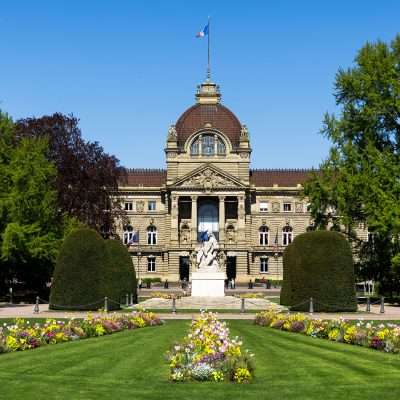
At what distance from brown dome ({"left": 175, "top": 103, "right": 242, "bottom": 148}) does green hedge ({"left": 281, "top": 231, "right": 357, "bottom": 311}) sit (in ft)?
194

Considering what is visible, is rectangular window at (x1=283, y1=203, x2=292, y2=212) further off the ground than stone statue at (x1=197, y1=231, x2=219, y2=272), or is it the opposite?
rectangular window at (x1=283, y1=203, x2=292, y2=212)

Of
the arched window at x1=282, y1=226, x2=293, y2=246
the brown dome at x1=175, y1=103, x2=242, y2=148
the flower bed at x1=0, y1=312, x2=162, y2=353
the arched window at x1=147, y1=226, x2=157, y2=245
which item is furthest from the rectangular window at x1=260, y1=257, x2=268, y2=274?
the flower bed at x1=0, y1=312, x2=162, y2=353

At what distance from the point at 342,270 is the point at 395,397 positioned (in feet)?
82.2

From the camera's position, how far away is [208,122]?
3834 inches

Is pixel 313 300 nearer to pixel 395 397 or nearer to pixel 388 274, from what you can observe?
pixel 388 274

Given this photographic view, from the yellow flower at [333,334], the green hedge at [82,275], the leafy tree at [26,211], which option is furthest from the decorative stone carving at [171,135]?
the yellow flower at [333,334]

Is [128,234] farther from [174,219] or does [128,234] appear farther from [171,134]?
[171,134]

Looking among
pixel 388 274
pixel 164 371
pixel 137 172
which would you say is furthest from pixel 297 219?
pixel 164 371

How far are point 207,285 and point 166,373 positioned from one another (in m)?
35.1

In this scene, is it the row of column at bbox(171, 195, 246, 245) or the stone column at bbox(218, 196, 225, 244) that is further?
the row of column at bbox(171, 195, 246, 245)

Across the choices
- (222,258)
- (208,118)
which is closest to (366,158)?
(222,258)

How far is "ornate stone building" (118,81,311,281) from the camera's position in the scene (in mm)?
95438

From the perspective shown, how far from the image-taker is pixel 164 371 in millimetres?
16000

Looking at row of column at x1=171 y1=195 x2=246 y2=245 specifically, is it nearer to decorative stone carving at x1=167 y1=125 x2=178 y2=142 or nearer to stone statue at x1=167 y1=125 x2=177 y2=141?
decorative stone carving at x1=167 y1=125 x2=178 y2=142
